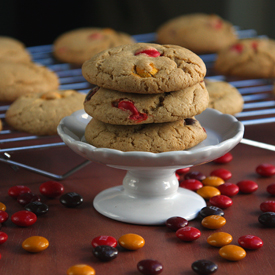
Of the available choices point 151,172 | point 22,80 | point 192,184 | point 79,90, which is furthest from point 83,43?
point 151,172

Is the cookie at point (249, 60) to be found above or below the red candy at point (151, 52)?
below

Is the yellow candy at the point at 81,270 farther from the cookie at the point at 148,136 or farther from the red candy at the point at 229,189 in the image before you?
the red candy at the point at 229,189

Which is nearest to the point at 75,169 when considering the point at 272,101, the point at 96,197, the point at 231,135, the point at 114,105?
the point at 96,197

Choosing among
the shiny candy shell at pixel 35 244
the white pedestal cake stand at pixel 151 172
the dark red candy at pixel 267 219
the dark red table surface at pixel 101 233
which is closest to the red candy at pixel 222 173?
the dark red table surface at pixel 101 233

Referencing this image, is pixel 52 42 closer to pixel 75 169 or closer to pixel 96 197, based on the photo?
pixel 75 169

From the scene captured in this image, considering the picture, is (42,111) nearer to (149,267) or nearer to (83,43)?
(149,267)

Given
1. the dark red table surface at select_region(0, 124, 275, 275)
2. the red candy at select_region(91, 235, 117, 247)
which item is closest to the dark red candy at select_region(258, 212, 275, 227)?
the dark red table surface at select_region(0, 124, 275, 275)
